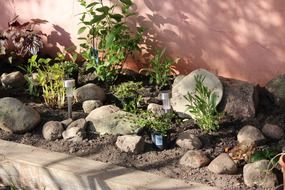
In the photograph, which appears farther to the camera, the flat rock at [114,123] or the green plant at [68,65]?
the green plant at [68,65]

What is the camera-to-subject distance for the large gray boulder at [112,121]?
4.60 metres

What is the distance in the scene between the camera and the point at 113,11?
5.70 meters

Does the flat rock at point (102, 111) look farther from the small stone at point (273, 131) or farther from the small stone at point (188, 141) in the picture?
the small stone at point (273, 131)

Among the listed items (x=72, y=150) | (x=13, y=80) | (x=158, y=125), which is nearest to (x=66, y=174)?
(x=72, y=150)

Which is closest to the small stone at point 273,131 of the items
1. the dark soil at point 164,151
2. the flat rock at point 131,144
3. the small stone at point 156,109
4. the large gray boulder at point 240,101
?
the dark soil at point 164,151

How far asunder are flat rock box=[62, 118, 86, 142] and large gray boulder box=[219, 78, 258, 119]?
112 centimetres

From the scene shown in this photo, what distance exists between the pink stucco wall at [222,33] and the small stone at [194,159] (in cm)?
126

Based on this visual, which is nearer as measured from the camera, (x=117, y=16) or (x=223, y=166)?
(x=223, y=166)

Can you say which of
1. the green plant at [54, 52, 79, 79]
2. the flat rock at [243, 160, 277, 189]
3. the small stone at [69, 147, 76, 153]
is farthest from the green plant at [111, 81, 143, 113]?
the flat rock at [243, 160, 277, 189]

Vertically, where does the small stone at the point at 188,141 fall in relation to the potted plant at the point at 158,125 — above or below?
below

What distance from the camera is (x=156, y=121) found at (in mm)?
4543

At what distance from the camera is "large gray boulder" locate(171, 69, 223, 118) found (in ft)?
16.0

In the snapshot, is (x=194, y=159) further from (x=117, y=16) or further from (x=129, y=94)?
(x=117, y=16)

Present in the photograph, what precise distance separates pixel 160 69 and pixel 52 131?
1197 millimetres
